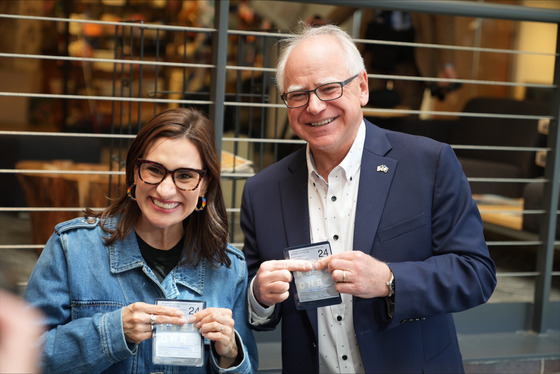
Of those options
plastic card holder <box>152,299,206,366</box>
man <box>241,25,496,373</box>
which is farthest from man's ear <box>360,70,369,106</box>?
plastic card holder <box>152,299,206,366</box>

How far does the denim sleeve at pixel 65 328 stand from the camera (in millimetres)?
1775

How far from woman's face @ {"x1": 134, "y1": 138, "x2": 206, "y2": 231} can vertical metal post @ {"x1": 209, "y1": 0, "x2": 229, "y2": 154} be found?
2.99 feet

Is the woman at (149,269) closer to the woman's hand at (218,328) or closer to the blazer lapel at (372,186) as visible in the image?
the woman's hand at (218,328)

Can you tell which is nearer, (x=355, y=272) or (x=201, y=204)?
(x=355, y=272)

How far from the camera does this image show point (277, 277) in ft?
6.43

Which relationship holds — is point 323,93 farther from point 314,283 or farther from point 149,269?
point 149,269

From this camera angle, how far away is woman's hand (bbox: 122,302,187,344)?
175 centimetres

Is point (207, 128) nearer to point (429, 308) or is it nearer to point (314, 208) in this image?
point (314, 208)

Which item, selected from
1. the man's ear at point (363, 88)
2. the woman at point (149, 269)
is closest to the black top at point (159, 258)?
the woman at point (149, 269)

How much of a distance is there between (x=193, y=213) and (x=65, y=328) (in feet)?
1.59

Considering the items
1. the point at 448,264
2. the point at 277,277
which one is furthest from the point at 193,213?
the point at 448,264

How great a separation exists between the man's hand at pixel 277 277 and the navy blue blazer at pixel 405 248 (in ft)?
0.76

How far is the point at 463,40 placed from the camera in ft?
27.7

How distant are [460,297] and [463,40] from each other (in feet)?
22.6
